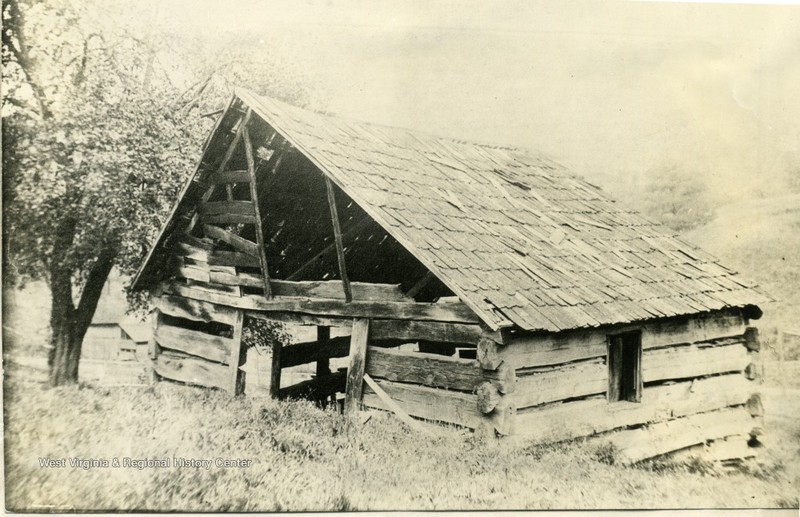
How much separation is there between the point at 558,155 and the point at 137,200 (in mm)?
6336

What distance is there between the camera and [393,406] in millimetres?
6844

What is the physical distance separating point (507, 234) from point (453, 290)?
1763mm

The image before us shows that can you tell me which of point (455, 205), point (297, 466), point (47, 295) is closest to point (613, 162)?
point (455, 205)

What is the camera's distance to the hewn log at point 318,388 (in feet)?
30.5

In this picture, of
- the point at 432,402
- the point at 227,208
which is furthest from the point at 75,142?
the point at 432,402

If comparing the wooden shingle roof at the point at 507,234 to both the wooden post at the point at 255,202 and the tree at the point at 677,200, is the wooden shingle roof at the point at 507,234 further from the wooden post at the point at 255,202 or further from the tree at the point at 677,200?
the wooden post at the point at 255,202

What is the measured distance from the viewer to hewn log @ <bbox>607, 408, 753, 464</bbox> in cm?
728

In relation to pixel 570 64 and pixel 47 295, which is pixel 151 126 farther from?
pixel 570 64

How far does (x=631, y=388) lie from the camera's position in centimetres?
791

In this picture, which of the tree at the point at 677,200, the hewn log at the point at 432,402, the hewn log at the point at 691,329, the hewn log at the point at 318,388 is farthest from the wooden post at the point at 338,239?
the tree at the point at 677,200

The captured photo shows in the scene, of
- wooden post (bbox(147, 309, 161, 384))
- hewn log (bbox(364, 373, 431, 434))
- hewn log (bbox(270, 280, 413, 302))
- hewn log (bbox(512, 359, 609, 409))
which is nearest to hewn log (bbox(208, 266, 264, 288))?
hewn log (bbox(270, 280, 413, 302))

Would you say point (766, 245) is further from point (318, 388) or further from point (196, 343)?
point (196, 343)

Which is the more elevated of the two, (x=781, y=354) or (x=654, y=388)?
(x=781, y=354)

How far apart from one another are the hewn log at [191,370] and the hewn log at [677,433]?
481cm
